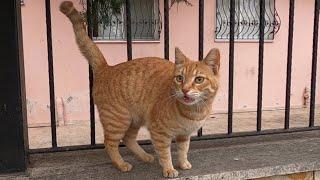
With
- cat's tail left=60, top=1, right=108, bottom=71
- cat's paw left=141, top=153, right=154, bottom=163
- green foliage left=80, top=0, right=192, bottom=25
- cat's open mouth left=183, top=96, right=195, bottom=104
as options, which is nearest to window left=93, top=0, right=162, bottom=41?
green foliage left=80, top=0, right=192, bottom=25

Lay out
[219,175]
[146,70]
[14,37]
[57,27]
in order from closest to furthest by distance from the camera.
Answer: [14,37] → [219,175] → [146,70] → [57,27]

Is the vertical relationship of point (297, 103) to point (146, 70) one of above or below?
Answer: below

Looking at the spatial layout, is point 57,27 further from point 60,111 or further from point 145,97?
point 145,97

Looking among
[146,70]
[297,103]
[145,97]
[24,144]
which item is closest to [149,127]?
[145,97]

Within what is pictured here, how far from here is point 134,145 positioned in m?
2.38

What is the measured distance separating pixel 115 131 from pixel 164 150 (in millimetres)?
290

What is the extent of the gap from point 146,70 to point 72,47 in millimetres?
4734

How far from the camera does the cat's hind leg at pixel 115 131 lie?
84.8 inches

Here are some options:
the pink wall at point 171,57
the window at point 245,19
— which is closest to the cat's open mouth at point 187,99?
the pink wall at point 171,57

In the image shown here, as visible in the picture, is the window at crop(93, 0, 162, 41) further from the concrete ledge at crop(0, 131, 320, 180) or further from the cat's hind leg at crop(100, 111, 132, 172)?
the cat's hind leg at crop(100, 111, 132, 172)

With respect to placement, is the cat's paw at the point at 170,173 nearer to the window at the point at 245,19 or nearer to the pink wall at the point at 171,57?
the pink wall at the point at 171,57

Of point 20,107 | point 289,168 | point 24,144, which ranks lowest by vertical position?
point 289,168

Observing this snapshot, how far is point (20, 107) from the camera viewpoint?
2.04 metres

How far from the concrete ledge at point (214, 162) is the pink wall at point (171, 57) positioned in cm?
363
